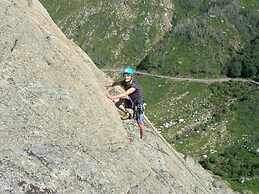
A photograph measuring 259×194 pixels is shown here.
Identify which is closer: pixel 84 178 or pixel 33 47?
pixel 84 178

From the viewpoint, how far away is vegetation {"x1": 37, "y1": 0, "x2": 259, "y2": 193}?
340 feet

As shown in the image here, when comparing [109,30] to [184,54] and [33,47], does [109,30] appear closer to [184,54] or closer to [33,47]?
[184,54]

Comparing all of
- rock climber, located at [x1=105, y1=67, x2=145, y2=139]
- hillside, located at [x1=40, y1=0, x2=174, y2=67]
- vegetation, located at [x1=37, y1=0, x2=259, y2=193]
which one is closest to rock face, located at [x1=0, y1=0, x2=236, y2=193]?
rock climber, located at [x1=105, y1=67, x2=145, y2=139]

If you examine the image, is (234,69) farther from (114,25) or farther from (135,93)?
(135,93)

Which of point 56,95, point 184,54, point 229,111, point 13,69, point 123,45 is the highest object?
point 13,69

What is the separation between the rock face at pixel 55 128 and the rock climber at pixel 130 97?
2.51 ft

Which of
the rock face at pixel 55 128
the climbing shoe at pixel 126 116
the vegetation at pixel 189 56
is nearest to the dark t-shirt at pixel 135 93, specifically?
the rock face at pixel 55 128

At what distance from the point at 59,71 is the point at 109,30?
487ft

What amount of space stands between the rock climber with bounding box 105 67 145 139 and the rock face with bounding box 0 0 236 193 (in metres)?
0.77

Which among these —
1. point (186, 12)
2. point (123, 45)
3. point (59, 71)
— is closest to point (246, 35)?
point (186, 12)

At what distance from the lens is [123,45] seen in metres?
163

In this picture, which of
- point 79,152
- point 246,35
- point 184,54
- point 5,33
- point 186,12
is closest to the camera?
point 79,152

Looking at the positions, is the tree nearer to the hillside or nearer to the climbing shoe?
the hillside

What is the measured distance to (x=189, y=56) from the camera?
150 meters
